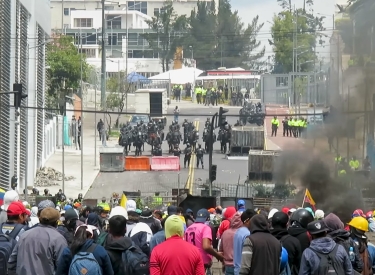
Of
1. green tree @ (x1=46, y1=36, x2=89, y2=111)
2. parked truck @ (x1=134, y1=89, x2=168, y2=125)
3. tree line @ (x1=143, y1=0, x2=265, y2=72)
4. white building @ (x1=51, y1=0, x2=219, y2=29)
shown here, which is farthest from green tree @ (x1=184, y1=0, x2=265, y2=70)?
green tree @ (x1=46, y1=36, x2=89, y2=111)

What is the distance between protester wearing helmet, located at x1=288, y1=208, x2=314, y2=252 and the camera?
1182 centimetres

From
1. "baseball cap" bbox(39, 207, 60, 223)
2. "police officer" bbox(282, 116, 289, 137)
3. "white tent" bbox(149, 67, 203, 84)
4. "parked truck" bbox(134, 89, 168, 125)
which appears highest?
"white tent" bbox(149, 67, 203, 84)

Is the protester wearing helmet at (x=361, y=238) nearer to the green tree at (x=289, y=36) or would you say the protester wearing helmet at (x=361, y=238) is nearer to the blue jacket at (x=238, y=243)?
the blue jacket at (x=238, y=243)

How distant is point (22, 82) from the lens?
4700 cm

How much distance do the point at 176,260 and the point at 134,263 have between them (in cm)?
66

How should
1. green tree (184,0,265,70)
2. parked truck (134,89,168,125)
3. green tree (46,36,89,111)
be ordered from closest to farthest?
parked truck (134,89,168,125), green tree (46,36,89,111), green tree (184,0,265,70)

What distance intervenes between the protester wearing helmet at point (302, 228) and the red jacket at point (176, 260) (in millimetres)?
2441

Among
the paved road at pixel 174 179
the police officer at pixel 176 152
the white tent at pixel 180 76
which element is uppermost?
the white tent at pixel 180 76

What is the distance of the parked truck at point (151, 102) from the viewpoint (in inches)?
2948

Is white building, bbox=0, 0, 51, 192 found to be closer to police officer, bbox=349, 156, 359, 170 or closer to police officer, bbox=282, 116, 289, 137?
police officer, bbox=349, 156, 359, 170

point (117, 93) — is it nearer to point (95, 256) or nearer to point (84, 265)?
point (95, 256)

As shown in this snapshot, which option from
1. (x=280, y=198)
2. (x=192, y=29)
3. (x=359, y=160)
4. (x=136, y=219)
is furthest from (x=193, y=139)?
(x=192, y=29)

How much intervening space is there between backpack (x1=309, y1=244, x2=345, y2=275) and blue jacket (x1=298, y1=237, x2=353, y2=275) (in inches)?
1.1

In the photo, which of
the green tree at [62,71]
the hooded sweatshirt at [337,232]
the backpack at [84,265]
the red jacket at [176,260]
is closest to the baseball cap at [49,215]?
the backpack at [84,265]
